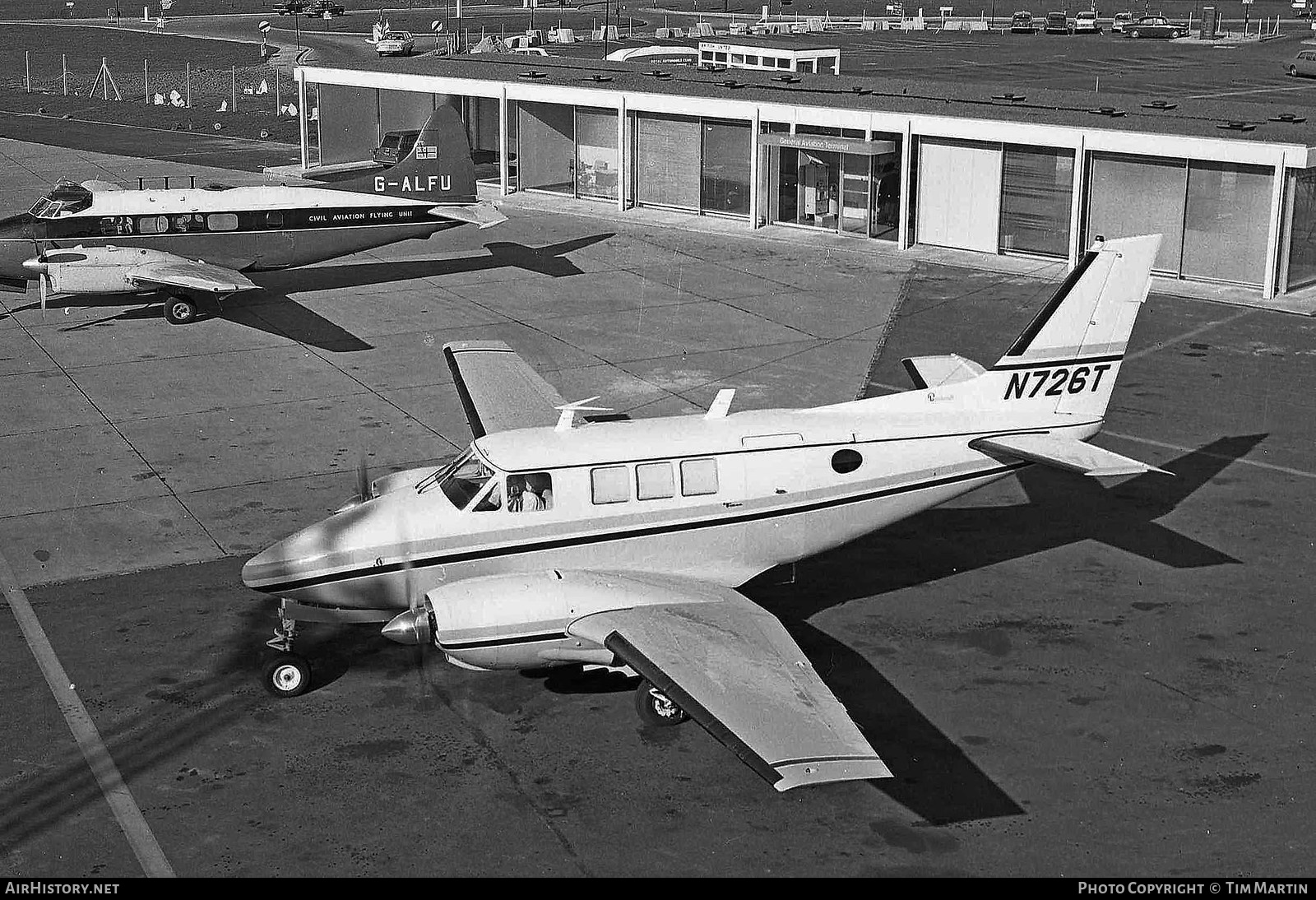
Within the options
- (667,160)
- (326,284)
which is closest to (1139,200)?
(667,160)

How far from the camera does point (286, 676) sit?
17.5m

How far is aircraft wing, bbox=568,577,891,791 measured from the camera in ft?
44.2

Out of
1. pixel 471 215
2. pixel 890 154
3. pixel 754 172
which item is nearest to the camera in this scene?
pixel 471 215

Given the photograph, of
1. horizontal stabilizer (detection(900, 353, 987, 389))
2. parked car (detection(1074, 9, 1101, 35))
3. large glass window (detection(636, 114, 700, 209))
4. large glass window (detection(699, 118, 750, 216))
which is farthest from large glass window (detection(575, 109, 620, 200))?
parked car (detection(1074, 9, 1101, 35))

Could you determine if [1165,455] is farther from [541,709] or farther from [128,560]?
[128,560]

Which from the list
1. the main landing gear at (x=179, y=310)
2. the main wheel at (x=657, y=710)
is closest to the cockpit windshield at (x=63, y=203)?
the main landing gear at (x=179, y=310)

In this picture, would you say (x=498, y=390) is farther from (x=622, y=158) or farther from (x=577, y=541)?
(x=622, y=158)

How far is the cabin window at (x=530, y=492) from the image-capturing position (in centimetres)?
1762

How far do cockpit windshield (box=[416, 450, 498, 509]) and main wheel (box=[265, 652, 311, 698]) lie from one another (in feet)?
8.40

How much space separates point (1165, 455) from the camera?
26484 millimetres

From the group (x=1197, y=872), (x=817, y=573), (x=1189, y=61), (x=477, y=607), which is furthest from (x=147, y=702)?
(x=1189, y=61)

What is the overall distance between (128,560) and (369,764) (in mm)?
7588

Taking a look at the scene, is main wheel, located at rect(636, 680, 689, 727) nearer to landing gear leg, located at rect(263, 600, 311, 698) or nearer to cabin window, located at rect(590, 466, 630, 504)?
cabin window, located at rect(590, 466, 630, 504)

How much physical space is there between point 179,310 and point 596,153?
69.6 feet
